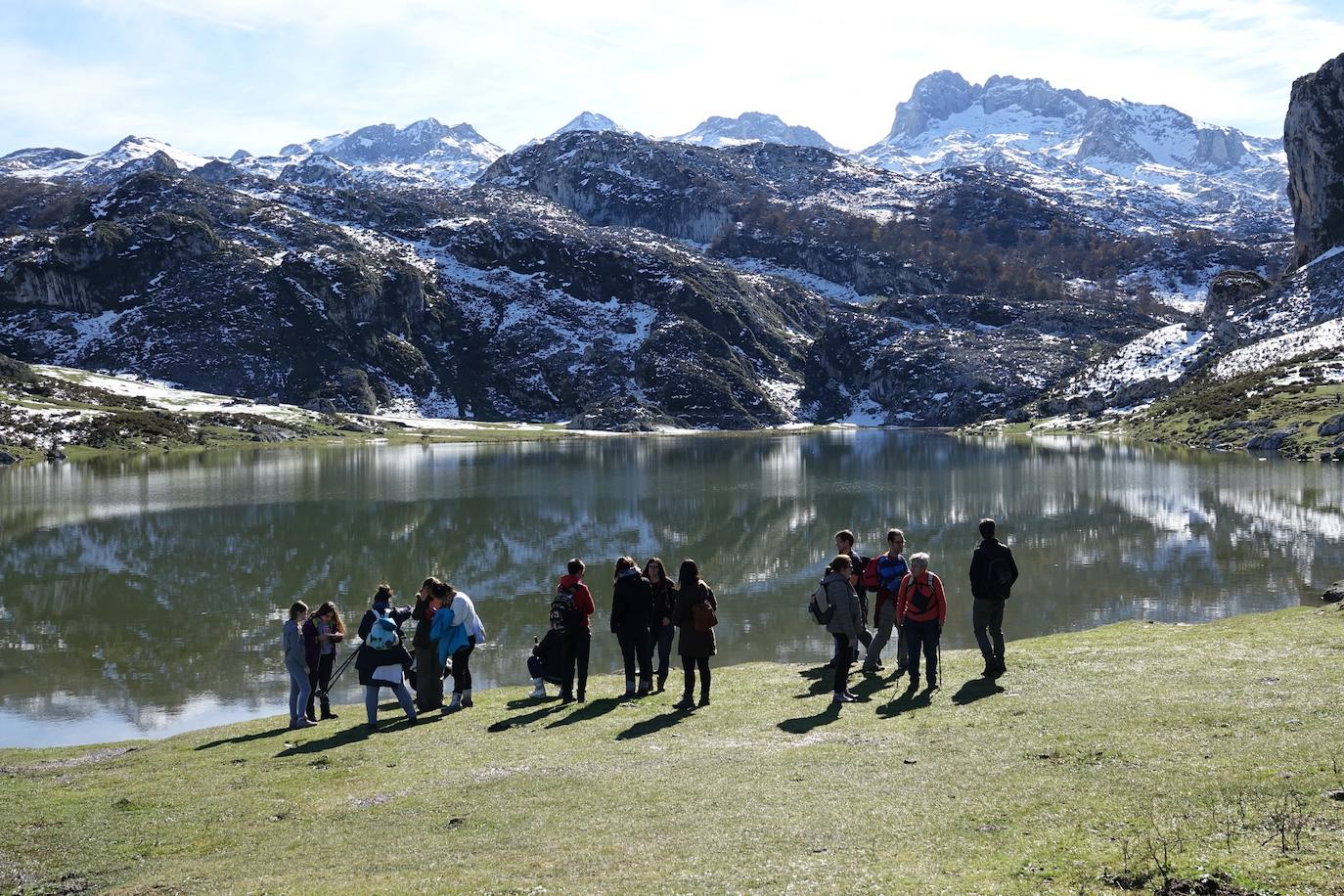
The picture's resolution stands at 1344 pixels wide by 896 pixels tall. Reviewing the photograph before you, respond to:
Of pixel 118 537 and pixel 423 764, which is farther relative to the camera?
pixel 118 537

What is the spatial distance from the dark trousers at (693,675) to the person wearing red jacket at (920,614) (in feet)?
14.7

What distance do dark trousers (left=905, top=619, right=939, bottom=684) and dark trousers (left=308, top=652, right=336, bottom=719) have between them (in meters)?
14.1

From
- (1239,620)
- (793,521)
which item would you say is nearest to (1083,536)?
(793,521)

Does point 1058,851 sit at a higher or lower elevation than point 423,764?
higher

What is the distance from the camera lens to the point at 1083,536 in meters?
55.7

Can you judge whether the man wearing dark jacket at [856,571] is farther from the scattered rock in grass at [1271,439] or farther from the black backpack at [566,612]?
the scattered rock in grass at [1271,439]

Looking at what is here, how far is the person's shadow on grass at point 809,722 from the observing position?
61.6 feet

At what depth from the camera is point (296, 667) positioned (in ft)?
74.4

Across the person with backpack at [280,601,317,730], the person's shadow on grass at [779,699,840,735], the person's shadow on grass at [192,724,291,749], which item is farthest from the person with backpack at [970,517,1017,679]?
the person's shadow on grass at [192,724,291,749]

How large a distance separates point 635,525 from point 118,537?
34021 millimetres

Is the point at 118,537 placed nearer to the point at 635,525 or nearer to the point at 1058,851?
the point at 635,525

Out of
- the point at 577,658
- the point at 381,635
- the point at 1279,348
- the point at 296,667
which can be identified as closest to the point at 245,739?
the point at 296,667

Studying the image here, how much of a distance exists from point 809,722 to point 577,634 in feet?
19.9

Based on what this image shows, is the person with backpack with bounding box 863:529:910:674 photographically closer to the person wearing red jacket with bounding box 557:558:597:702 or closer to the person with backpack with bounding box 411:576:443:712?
the person wearing red jacket with bounding box 557:558:597:702
